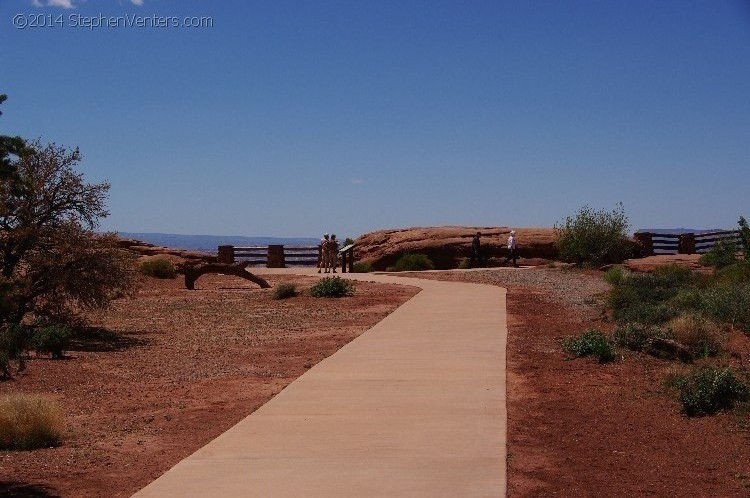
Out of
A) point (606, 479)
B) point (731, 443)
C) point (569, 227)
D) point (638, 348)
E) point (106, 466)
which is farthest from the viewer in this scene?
point (569, 227)

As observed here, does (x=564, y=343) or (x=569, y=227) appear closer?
(x=564, y=343)

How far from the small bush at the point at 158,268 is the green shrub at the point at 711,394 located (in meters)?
26.2

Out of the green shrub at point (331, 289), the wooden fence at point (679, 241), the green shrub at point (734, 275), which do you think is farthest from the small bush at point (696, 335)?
the wooden fence at point (679, 241)

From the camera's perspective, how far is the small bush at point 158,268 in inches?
1313

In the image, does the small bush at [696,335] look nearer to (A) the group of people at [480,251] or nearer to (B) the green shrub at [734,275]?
(B) the green shrub at [734,275]

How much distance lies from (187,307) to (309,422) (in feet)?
51.4

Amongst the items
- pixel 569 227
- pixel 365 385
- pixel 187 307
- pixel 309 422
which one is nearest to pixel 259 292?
pixel 187 307

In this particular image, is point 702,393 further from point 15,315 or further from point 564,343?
point 15,315

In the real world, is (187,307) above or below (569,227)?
below

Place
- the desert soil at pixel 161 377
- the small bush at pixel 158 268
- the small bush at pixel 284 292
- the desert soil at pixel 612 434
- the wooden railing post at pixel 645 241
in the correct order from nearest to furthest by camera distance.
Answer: the desert soil at pixel 612 434, the desert soil at pixel 161 377, the small bush at pixel 284 292, the small bush at pixel 158 268, the wooden railing post at pixel 645 241

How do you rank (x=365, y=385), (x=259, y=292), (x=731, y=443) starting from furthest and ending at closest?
(x=259, y=292) → (x=365, y=385) → (x=731, y=443)

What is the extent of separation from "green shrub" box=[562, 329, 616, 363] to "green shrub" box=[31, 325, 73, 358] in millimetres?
8519

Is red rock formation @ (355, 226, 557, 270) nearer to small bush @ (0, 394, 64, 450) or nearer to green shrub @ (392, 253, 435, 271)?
green shrub @ (392, 253, 435, 271)

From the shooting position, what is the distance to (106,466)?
7.91 metres
